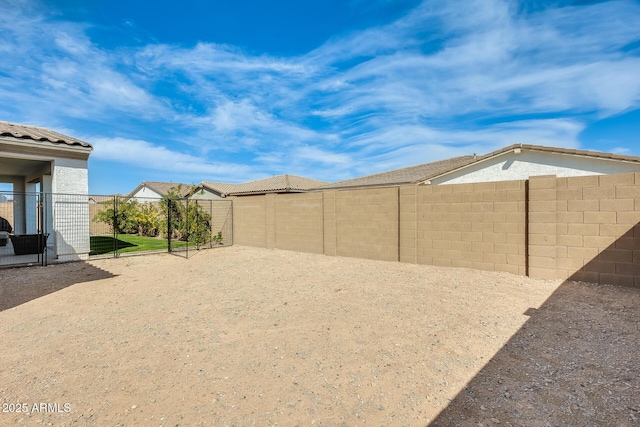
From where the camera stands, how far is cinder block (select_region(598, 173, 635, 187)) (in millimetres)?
5359

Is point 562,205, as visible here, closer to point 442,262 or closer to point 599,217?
point 599,217

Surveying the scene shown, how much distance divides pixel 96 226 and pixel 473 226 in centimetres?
2260

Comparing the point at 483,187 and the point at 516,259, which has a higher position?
the point at 483,187

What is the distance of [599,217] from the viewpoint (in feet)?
18.3

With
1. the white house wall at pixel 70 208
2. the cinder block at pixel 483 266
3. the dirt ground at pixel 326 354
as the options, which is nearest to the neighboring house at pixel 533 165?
the cinder block at pixel 483 266

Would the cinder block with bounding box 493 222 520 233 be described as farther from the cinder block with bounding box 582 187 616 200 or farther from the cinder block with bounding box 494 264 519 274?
the cinder block with bounding box 582 187 616 200

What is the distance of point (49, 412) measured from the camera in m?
2.35

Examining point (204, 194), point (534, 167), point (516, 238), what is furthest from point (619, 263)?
point (204, 194)

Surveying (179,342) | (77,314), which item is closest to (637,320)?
(179,342)

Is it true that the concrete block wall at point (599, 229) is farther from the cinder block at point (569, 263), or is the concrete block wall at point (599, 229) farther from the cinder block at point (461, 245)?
the cinder block at point (461, 245)

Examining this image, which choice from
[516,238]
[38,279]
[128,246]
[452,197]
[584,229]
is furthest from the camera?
[128,246]

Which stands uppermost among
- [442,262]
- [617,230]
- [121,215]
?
[121,215]

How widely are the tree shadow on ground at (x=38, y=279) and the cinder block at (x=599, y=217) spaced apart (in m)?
10.7

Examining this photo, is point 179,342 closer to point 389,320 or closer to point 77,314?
point 77,314
